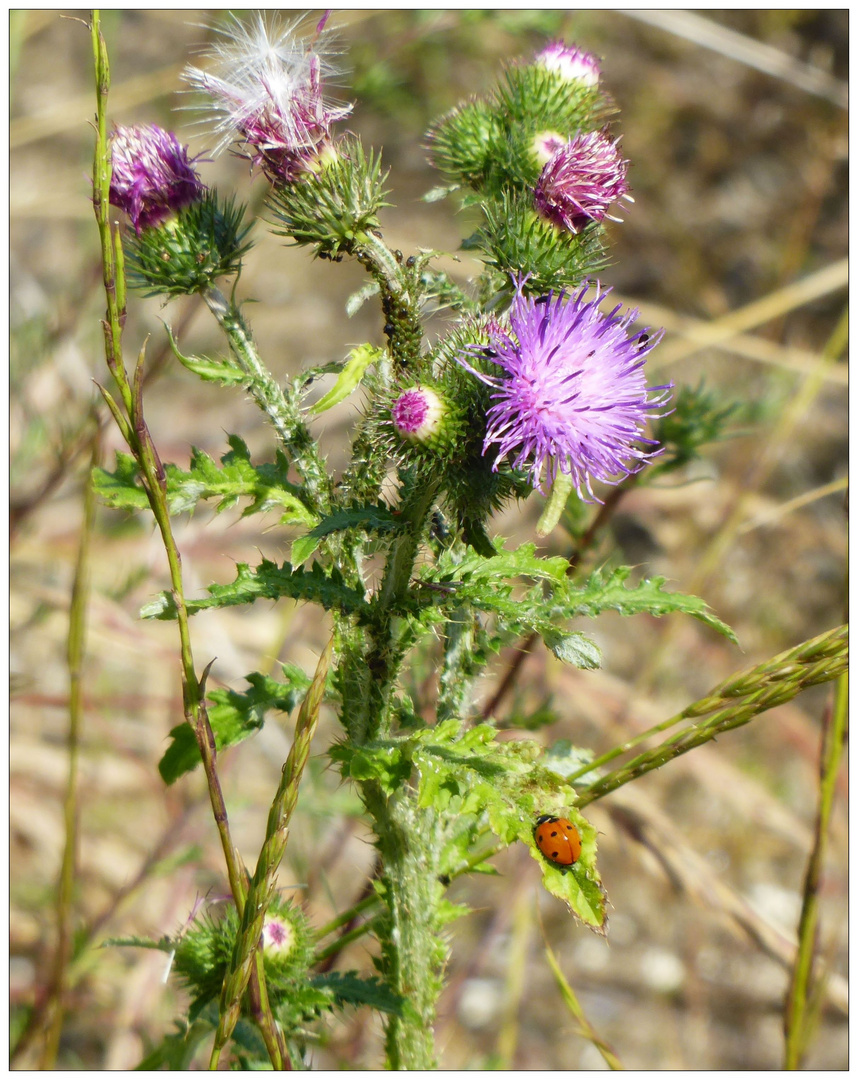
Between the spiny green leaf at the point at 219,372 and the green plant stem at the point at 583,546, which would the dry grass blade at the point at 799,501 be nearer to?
the green plant stem at the point at 583,546

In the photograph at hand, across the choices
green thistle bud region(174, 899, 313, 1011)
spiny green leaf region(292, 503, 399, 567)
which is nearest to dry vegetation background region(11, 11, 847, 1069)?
green thistle bud region(174, 899, 313, 1011)

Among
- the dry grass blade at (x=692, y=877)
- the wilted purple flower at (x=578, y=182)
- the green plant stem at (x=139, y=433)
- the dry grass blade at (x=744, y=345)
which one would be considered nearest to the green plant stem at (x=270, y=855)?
Answer: the green plant stem at (x=139, y=433)

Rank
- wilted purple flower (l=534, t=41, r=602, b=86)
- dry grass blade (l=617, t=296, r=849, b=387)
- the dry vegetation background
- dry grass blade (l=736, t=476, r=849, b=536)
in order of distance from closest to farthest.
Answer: wilted purple flower (l=534, t=41, r=602, b=86) < dry grass blade (l=736, t=476, r=849, b=536) < the dry vegetation background < dry grass blade (l=617, t=296, r=849, b=387)

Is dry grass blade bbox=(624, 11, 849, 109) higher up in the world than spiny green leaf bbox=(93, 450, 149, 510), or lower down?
higher up

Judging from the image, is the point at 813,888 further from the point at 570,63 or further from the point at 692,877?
the point at 570,63

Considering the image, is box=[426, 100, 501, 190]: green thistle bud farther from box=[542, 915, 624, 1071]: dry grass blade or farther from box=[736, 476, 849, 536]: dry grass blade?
box=[542, 915, 624, 1071]: dry grass blade

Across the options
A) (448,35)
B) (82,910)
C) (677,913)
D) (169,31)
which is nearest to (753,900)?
(677,913)
